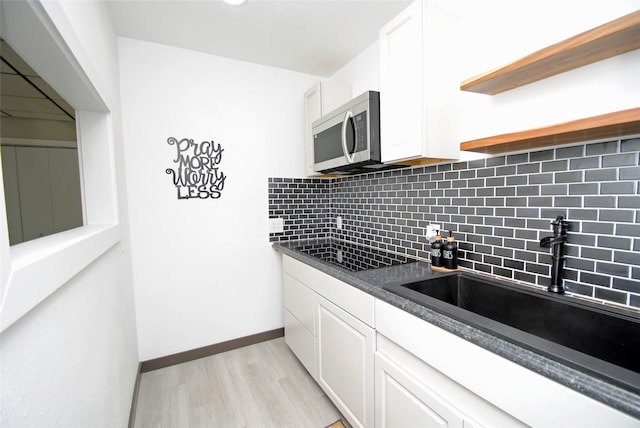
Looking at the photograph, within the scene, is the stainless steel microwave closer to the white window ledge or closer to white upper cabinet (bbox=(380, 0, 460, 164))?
white upper cabinet (bbox=(380, 0, 460, 164))

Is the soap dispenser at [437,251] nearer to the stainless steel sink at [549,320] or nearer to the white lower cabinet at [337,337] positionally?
the stainless steel sink at [549,320]

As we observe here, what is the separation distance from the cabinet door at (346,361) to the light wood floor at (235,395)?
22cm

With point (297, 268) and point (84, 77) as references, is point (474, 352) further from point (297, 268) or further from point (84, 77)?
point (84, 77)

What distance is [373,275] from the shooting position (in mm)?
1410

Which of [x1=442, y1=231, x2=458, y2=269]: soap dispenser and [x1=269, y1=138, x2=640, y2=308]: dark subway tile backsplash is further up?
[x1=269, y1=138, x2=640, y2=308]: dark subway tile backsplash

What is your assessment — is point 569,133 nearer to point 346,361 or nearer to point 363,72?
point 346,361

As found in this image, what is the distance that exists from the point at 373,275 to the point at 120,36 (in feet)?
7.77

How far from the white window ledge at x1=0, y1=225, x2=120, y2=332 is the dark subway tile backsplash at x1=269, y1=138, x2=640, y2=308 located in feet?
5.35

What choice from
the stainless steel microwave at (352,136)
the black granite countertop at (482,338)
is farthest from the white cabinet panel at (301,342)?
the stainless steel microwave at (352,136)

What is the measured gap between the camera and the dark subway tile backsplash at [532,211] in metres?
0.95

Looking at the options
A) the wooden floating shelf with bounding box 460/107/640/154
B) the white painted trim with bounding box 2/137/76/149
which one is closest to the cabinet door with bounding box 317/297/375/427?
the wooden floating shelf with bounding box 460/107/640/154

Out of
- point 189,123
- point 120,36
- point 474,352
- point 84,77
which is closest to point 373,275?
point 474,352

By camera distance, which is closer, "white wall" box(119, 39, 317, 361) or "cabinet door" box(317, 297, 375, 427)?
"cabinet door" box(317, 297, 375, 427)

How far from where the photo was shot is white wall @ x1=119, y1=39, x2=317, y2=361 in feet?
6.67
